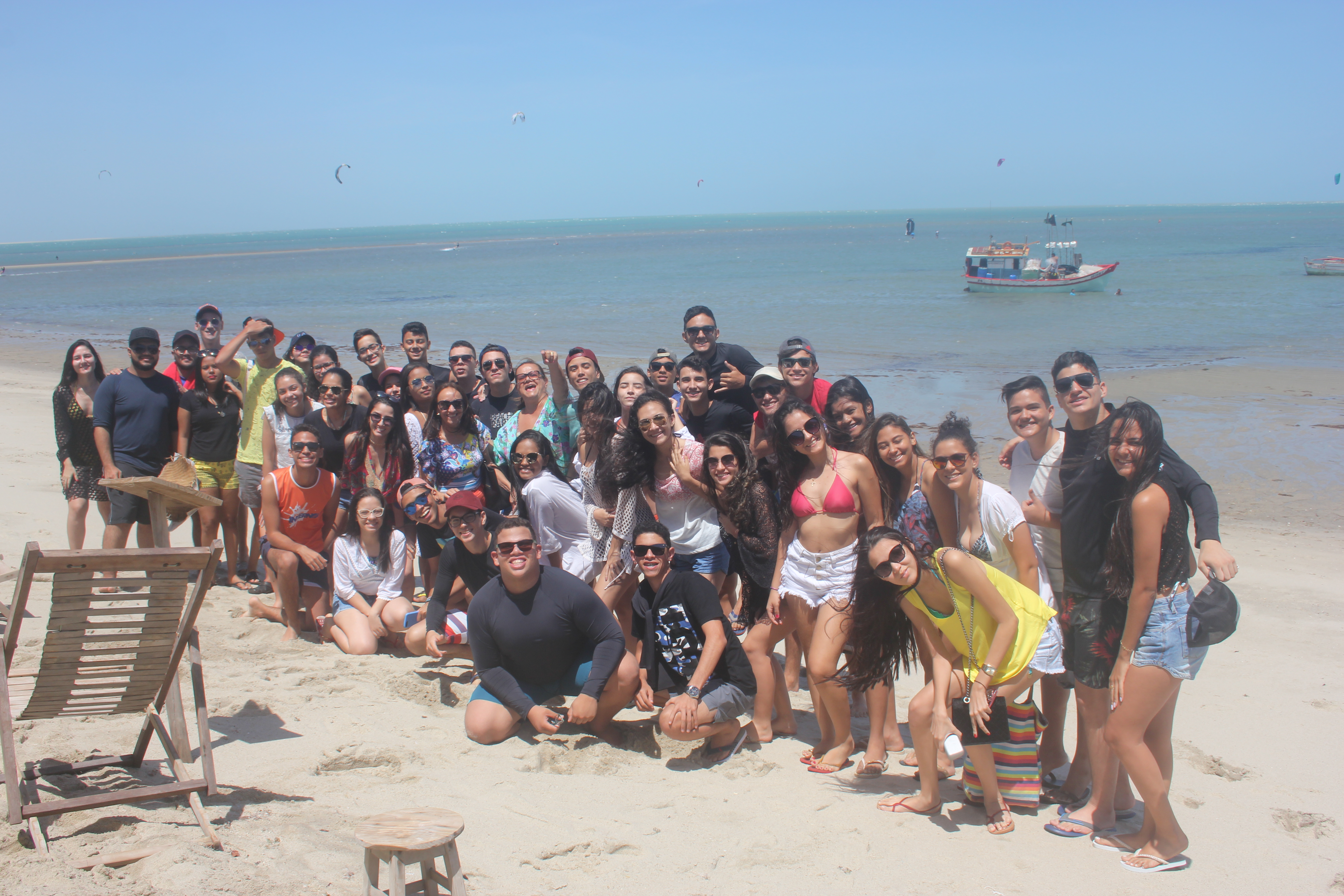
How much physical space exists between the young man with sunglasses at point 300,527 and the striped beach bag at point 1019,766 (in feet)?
13.3

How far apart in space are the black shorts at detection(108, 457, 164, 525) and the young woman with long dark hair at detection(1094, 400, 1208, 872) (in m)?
5.67

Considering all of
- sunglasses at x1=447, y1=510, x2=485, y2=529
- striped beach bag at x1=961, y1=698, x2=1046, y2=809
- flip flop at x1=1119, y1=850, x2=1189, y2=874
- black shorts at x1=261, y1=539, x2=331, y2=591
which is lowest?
flip flop at x1=1119, y1=850, x2=1189, y2=874

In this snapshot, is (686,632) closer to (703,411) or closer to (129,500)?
(703,411)

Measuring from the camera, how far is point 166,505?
401cm

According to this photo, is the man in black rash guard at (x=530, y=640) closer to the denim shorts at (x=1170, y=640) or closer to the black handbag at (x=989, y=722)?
the black handbag at (x=989, y=722)

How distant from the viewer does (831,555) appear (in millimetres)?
4430

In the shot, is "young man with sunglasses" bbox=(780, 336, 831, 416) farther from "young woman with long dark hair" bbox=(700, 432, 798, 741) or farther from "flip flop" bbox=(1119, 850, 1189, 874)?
"flip flop" bbox=(1119, 850, 1189, 874)

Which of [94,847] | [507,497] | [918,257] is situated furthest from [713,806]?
[918,257]

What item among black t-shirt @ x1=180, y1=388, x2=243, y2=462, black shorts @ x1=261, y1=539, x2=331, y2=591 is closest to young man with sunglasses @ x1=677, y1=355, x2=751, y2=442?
black shorts @ x1=261, y1=539, x2=331, y2=591

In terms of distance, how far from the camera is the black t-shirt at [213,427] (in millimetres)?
6535

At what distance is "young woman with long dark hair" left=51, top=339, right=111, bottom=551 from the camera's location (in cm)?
631

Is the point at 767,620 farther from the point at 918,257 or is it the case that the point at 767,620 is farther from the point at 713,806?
the point at 918,257

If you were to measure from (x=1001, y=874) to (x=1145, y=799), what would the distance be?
643mm

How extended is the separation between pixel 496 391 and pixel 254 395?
5.79 feet
